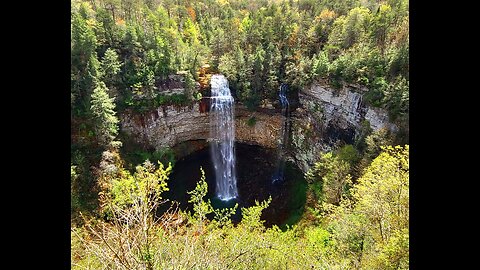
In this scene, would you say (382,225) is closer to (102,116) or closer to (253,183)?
(253,183)

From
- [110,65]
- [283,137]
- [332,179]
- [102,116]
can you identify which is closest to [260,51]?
[283,137]

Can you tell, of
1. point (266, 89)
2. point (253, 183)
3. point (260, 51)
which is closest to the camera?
point (260, 51)

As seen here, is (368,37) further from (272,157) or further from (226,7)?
(226,7)

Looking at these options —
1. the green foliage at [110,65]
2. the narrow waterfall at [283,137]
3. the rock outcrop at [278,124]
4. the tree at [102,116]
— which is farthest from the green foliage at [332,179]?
the green foliage at [110,65]

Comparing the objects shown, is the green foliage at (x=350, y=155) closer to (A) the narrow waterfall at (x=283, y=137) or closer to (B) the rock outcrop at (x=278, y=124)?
(B) the rock outcrop at (x=278, y=124)

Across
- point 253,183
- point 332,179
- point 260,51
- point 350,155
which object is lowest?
point 253,183

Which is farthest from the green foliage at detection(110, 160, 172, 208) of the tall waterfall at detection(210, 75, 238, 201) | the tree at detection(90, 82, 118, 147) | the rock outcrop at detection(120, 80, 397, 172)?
the tall waterfall at detection(210, 75, 238, 201)

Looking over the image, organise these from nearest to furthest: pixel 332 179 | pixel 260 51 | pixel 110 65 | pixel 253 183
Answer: pixel 332 179
pixel 110 65
pixel 260 51
pixel 253 183
